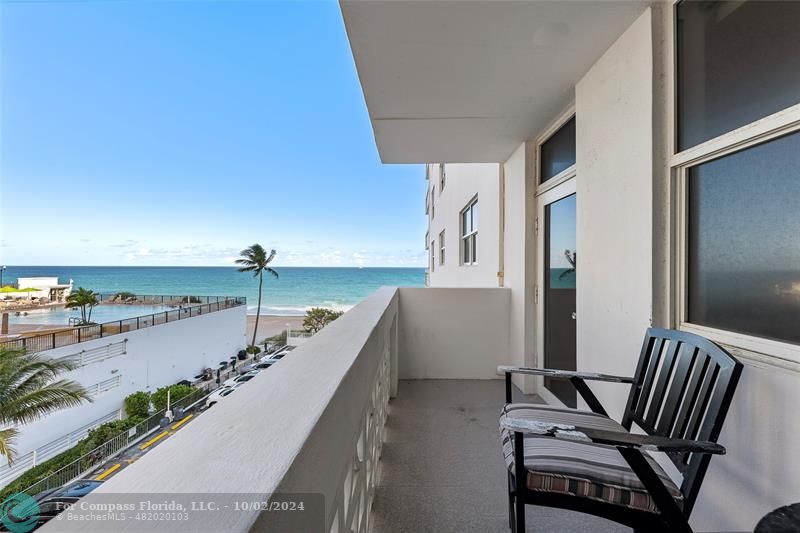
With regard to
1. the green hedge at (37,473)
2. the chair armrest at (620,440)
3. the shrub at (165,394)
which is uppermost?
the chair armrest at (620,440)

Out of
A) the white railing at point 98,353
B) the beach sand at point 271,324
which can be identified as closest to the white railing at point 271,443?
the white railing at point 98,353

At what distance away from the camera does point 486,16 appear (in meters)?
1.77

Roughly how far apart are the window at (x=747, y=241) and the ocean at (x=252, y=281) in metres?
27.1

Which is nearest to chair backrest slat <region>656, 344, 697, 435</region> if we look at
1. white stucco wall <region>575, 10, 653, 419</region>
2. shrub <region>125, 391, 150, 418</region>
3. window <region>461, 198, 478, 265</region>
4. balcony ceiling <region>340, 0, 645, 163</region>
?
white stucco wall <region>575, 10, 653, 419</region>

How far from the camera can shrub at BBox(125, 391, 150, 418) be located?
174 inches

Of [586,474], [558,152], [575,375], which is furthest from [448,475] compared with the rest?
[558,152]

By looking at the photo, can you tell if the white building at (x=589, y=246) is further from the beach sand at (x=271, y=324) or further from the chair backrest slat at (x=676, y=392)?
the beach sand at (x=271, y=324)

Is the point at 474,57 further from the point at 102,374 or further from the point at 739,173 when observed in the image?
the point at 102,374

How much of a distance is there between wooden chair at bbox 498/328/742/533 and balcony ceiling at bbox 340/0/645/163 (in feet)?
5.25

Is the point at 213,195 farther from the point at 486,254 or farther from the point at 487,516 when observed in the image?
the point at 487,516

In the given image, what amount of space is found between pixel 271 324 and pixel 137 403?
64.4 ft

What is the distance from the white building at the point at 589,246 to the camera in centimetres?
78

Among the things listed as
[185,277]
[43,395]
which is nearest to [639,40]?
[43,395]

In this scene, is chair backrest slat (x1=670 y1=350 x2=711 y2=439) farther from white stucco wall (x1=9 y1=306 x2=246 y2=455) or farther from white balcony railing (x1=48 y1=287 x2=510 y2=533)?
white stucco wall (x1=9 y1=306 x2=246 y2=455)
